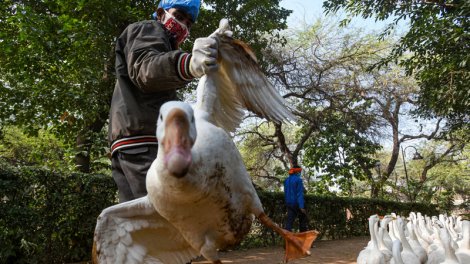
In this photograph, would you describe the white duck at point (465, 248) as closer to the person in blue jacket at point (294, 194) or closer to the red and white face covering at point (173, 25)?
the person in blue jacket at point (294, 194)

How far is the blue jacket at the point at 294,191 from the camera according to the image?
1061 centimetres

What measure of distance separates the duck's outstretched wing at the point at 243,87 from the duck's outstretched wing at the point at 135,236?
63 cm

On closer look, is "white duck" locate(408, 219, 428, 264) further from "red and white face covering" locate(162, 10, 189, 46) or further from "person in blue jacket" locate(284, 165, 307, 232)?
"red and white face covering" locate(162, 10, 189, 46)

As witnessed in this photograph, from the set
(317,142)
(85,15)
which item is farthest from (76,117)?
(317,142)

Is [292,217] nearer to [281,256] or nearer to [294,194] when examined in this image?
[294,194]

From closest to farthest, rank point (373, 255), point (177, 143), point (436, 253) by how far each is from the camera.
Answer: point (177, 143), point (373, 255), point (436, 253)

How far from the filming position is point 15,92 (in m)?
8.30

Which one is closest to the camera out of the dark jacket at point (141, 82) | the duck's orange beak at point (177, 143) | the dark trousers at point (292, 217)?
the duck's orange beak at point (177, 143)

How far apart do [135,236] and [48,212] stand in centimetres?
559

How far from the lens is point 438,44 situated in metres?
8.78

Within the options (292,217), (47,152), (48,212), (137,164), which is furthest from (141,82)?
(47,152)

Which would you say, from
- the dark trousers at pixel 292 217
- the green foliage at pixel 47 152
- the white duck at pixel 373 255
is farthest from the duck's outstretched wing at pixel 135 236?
the dark trousers at pixel 292 217

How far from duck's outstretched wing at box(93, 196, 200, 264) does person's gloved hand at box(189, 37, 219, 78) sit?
60 cm

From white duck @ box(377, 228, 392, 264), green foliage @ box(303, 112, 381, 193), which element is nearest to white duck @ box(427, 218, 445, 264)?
white duck @ box(377, 228, 392, 264)
